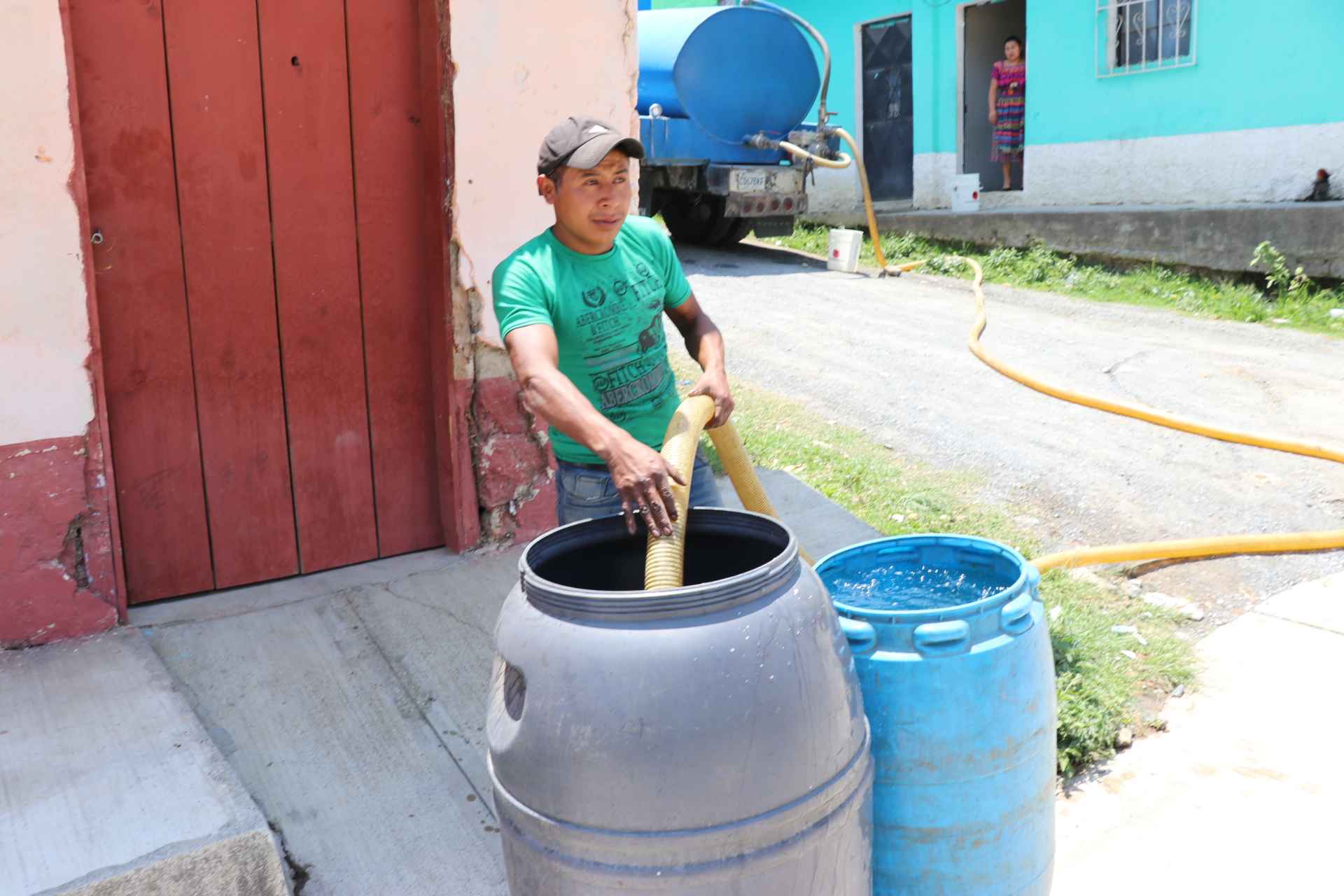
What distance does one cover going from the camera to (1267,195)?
9.52m

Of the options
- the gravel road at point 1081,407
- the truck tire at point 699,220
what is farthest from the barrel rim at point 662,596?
the truck tire at point 699,220

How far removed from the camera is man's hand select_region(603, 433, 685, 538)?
1.83 m

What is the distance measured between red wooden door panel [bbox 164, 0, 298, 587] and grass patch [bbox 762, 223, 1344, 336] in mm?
7120

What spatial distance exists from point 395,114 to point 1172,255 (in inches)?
310

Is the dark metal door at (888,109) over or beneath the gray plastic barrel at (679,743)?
over

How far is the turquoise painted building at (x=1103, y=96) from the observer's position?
9.23 meters

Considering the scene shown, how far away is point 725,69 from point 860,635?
840 cm

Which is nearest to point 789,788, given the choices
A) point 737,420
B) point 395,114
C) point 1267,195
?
point 395,114

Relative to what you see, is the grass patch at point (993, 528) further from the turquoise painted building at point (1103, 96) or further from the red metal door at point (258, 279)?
the turquoise painted building at point (1103, 96)

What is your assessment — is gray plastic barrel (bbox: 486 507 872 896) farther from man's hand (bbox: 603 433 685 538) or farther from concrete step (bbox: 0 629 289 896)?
concrete step (bbox: 0 629 289 896)

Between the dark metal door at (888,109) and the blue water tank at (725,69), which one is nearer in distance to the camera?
the blue water tank at (725,69)

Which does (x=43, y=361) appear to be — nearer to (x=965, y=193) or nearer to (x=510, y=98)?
(x=510, y=98)

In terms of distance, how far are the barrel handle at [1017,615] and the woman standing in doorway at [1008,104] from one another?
10.9 metres

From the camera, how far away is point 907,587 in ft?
7.05
